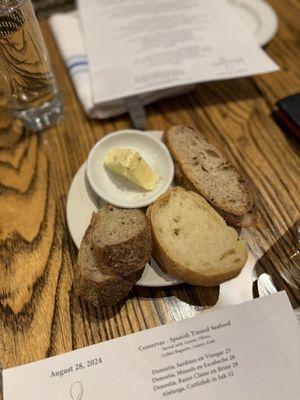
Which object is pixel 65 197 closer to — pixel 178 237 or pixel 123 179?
pixel 123 179

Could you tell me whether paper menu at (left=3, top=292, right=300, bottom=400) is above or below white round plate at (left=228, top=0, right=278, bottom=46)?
below

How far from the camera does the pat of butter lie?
78cm

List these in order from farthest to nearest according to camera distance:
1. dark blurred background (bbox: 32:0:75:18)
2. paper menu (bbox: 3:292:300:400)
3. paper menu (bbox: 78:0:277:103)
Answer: dark blurred background (bbox: 32:0:75:18), paper menu (bbox: 78:0:277:103), paper menu (bbox: 3:292:300:400)

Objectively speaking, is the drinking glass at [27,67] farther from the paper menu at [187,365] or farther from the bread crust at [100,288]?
the paper menu at [187,365]

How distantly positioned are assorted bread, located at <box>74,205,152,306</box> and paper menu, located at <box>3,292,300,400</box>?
9cm

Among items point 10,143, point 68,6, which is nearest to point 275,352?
point 10,143

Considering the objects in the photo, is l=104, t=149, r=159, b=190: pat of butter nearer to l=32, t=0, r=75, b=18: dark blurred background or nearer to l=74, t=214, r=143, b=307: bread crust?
l=74, t=214, r=143, b=307: bread crust

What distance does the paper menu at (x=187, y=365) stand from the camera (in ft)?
1.86

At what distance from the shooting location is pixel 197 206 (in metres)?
0.74

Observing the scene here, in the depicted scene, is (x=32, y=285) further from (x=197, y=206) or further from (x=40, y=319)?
(x=197, y=206)

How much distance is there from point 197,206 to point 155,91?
1.38 feet

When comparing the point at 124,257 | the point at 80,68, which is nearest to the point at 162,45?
the point at 80,68

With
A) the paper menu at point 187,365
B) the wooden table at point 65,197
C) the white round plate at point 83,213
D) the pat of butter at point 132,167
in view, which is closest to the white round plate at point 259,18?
the wooden table at point 65,197

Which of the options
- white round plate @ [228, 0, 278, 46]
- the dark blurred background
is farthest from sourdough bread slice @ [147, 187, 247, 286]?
the dark blurred background
